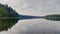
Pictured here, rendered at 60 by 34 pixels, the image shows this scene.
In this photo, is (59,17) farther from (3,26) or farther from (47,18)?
(3,26)

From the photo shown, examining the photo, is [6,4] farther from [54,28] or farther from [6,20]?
[54,28]

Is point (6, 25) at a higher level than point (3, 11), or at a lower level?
lower

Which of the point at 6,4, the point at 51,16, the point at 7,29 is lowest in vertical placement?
the point at 7,29

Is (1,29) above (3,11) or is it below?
below

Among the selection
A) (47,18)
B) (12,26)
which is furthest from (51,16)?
(12,26)

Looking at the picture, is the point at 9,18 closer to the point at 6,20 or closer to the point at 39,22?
the point at 6,20

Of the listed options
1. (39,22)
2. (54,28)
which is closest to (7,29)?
(39,22)
